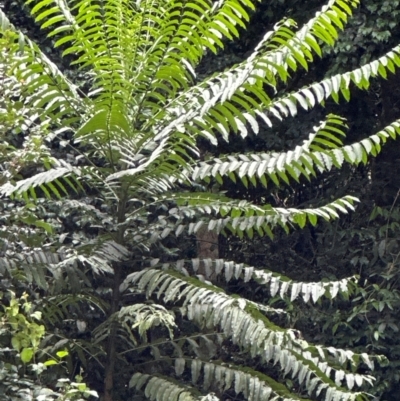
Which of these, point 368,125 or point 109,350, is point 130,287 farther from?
point 368,125

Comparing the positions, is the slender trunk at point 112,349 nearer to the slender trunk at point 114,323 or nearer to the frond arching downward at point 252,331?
the slender trunk at point 114,323

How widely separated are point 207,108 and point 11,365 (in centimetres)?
134

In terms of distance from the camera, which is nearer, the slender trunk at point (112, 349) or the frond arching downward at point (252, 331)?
the frond arching downward at point (252, 331)

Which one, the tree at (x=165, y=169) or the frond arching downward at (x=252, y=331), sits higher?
the tree at (x=165, y=169)

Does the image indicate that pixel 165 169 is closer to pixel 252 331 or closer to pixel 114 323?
pixel 114 323

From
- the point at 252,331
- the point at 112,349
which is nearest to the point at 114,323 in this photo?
the point at 112,349

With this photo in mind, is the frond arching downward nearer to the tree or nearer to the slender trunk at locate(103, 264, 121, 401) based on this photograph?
the tree

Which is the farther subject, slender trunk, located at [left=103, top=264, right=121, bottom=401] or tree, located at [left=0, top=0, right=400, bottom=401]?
slender trunk, located at [left=103, top=264, right=121, bottom=401]

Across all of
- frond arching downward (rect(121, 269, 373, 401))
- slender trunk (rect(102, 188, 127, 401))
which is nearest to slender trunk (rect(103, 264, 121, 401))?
slender trunk (rect(102, 188, 127, 401))

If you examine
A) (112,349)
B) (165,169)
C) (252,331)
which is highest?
(165,169)

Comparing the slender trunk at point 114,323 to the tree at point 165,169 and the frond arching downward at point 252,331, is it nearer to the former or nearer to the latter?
the tree at point 165,169

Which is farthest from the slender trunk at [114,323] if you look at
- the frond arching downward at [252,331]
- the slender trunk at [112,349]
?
the frond arching downward at [252,331]

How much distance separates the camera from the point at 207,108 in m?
3.55

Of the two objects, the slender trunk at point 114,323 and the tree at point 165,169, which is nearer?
the tree at point 165,169
